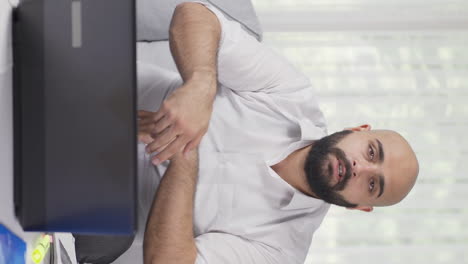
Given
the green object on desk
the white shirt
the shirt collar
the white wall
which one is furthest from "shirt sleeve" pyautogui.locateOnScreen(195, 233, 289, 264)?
the white wall

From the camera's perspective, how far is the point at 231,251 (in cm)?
131

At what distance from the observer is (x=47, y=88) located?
2.61 ft

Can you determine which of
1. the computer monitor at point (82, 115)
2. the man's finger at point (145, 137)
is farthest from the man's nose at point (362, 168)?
the computer monitor at point (82, 115)

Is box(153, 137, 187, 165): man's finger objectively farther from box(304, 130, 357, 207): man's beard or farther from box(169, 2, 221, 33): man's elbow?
box(304, 130, 357, 207): man's beard

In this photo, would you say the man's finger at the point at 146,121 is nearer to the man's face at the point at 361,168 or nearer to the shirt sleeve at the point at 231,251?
the shirt sleeve at the point at 231,251

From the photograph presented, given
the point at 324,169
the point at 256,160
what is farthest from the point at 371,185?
the point at 256,160

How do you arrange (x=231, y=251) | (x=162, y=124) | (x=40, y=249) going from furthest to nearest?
(x=231, y=251) < (x=162, y=124) < (x=40, y=249)

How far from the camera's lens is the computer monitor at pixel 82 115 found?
79 centimetres

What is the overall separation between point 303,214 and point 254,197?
0.18m

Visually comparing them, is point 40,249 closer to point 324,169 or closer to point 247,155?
point 247,155

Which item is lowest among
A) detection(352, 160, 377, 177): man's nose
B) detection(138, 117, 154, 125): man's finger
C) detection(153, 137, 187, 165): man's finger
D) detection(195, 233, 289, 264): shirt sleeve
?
detection(195, 233, 289, 264): shirt sleeve

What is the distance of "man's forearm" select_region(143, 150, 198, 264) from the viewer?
1155 millimetres

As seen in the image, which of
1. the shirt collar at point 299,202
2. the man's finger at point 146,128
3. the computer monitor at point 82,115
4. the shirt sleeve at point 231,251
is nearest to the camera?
the computer monitor at point 82,115

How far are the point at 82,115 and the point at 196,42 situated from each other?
1.59ft
